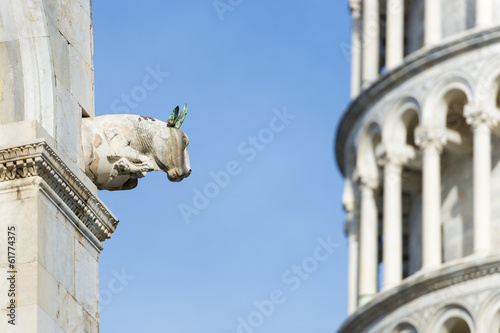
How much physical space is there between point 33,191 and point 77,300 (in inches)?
32.2

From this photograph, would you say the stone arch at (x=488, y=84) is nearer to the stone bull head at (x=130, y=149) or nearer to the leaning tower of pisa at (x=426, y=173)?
the leaning tower of pisa at (x=426, y=173)

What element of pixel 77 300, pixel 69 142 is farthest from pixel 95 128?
pixel 77 300

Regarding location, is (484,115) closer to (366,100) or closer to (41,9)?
(366,100)

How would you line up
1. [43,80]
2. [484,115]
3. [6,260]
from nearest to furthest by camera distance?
[6,260] < [43,80] < [484,115]

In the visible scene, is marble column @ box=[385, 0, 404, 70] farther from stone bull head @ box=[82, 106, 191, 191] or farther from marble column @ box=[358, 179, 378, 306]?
stone bull head @ box=[82, 106, 191, 191]

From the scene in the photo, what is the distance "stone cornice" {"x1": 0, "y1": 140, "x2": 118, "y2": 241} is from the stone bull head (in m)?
0.33

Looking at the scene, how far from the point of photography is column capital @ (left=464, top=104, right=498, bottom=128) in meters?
49.1

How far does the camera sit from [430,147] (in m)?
49.9

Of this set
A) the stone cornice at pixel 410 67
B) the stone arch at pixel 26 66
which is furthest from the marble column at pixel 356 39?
the stone arch at pixel 26 66

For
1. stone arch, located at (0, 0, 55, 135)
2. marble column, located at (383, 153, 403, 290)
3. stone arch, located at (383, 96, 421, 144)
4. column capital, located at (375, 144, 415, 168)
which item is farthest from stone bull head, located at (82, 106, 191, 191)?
stone arch, located at (383, 96, 421, 144)

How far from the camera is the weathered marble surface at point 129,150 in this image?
11219mm

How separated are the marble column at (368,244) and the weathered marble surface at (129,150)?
3825 cm

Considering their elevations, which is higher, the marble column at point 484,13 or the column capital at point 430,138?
the marble column at point 484,13

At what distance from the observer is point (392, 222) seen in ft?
165
